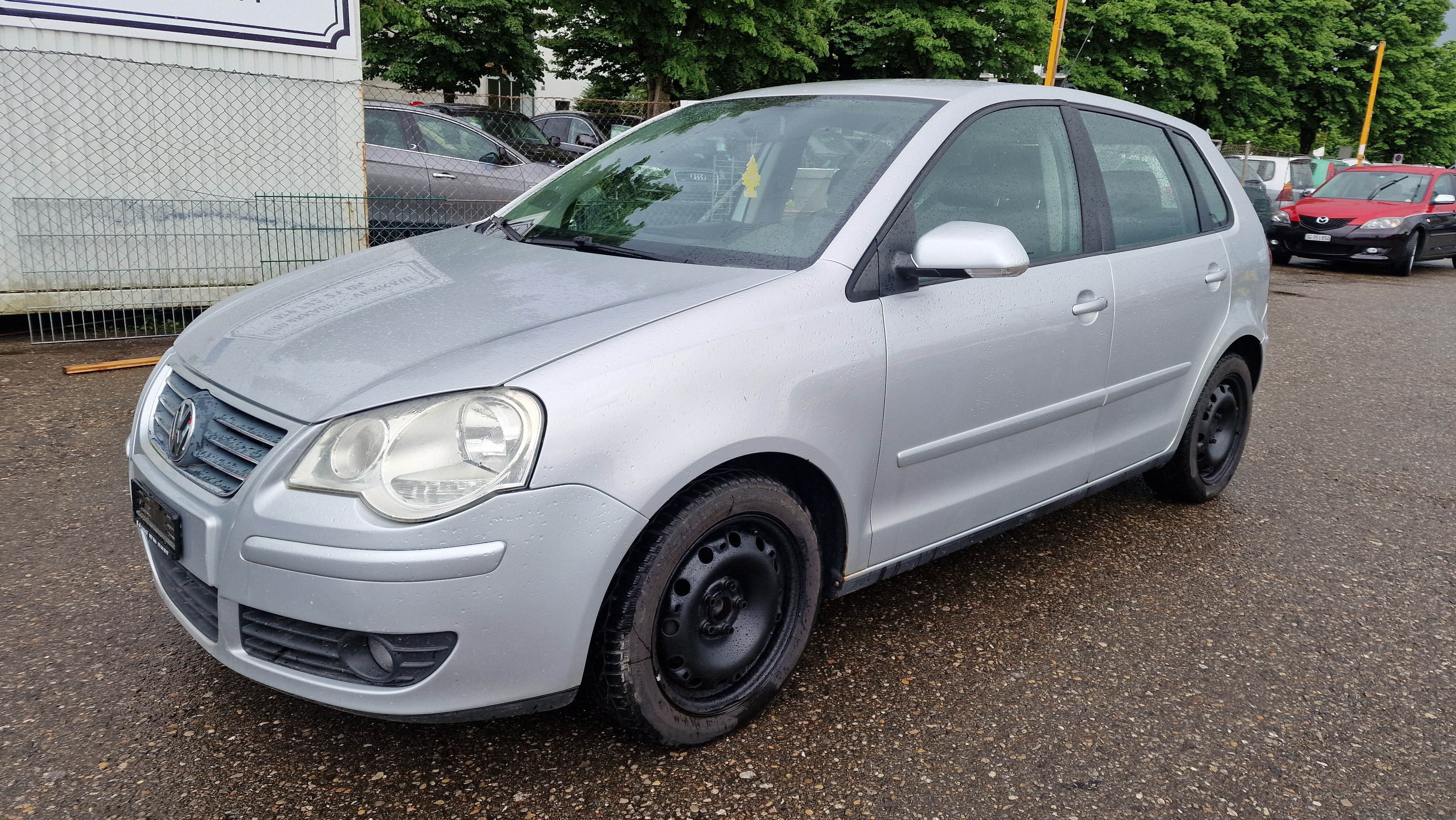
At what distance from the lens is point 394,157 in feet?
34.4

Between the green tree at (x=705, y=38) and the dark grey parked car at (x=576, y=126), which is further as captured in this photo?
the green tree at (x=705, y=38)

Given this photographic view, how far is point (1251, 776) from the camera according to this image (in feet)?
8.52

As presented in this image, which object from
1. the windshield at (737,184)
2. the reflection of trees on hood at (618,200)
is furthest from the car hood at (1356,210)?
the reflection of trees on hood at (618,200)

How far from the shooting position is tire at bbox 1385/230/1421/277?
1526 centimetres

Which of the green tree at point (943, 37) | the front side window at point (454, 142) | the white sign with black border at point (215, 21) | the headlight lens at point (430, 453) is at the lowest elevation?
the headlight lens at point (430, 453)

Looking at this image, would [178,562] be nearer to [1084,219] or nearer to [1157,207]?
[1084,219]

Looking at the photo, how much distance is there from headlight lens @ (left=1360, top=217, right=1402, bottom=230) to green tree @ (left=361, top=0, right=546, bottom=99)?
17.9 metres

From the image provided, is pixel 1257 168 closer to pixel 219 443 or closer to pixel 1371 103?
pixel 1371 103

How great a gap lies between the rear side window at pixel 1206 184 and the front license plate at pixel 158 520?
363 centimetres

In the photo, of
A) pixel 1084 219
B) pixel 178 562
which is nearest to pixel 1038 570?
pixel 1084 219

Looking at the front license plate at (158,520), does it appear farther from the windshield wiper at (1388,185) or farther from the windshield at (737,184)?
the windshield wiper at (1388,185)

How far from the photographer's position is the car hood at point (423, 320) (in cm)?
225

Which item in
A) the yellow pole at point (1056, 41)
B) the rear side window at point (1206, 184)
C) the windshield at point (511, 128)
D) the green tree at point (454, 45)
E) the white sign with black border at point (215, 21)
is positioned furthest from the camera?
the green tree at point (454, 45)

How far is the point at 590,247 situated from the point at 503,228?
55 centimetres
